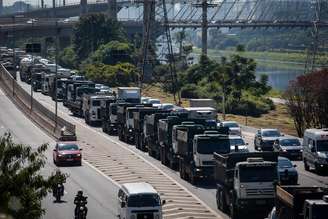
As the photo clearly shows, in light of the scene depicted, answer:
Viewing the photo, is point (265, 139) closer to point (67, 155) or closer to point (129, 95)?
point (67, 155)

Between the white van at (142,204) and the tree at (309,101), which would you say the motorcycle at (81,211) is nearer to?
the white van at (142,204)

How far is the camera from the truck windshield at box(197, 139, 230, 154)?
139ft

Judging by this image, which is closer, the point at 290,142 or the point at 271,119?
the point at 290,142

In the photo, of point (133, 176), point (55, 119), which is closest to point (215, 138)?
point (133, 176)

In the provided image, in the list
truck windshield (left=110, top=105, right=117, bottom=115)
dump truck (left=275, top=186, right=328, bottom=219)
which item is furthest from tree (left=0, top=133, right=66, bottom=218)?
truck windshield (left=110, top=105, right=117, bottom=115)

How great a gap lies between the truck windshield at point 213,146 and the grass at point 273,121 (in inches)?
1384

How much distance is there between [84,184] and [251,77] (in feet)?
215

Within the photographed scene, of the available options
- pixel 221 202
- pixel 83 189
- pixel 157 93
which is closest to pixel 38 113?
pixel 157 93

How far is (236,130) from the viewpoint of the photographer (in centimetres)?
6244

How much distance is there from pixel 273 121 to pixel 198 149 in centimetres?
5001

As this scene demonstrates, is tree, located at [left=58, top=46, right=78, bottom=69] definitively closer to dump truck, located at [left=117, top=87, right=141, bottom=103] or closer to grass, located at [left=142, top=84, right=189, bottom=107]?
grass, located at [left=142, top=84, right=189, bottom=107]

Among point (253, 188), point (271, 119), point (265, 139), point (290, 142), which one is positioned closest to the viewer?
point (253, 188)

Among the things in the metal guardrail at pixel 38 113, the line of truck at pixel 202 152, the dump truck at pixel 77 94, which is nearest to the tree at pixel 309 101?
the line of truck at pixel 202 152

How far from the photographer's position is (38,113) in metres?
83.2
